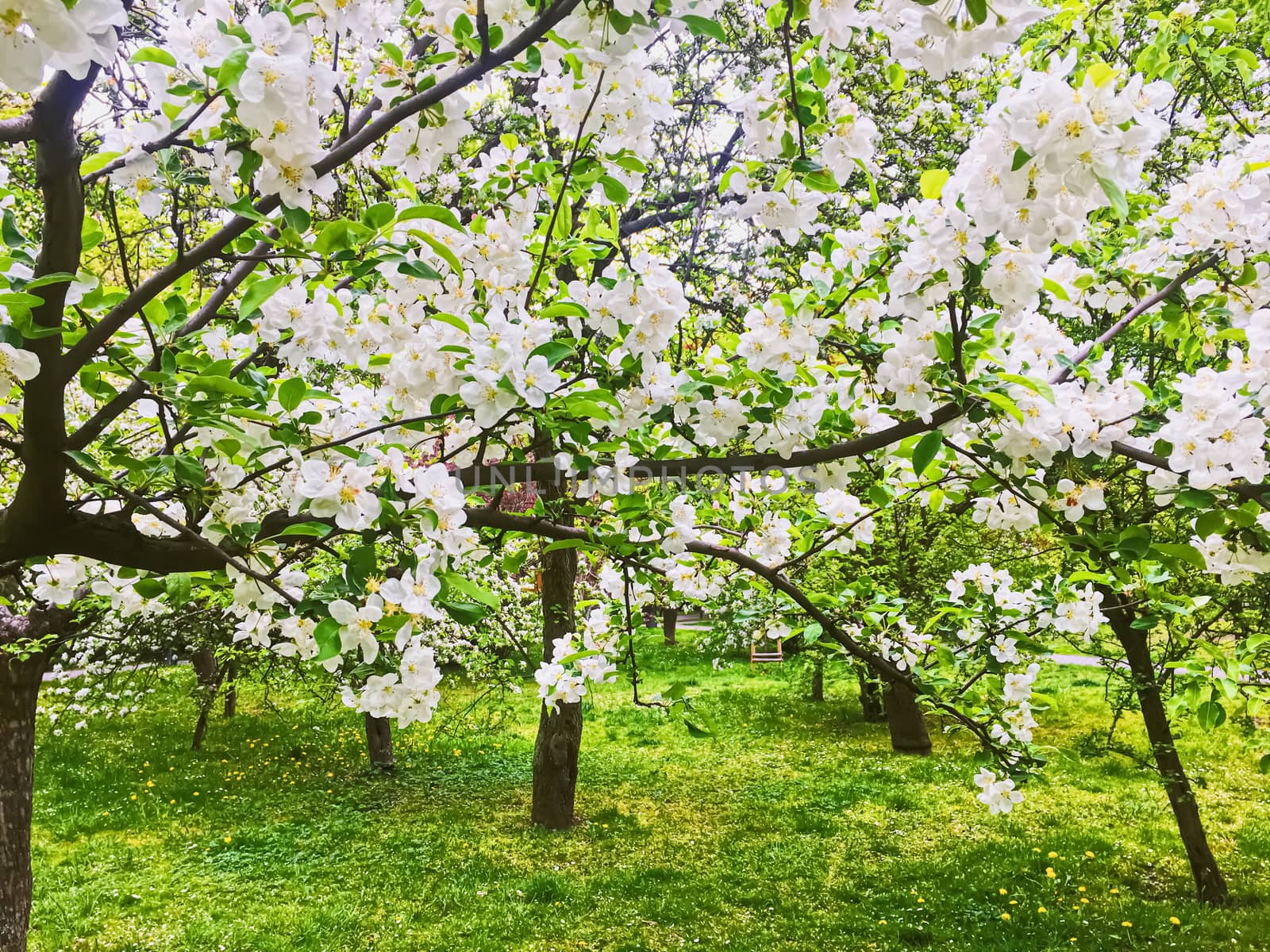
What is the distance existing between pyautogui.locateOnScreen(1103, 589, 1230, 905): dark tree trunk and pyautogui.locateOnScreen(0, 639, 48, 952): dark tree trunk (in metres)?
6.25

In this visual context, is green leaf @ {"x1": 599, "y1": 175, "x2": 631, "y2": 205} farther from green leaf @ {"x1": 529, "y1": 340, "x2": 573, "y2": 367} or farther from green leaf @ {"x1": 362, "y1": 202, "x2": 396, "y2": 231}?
green leaf @ {"x1": 362, "y1": 202, "x2": 396, "y2": 231}

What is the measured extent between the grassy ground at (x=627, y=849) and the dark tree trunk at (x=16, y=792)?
2.18 feet

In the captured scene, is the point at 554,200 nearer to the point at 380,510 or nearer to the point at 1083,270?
the point at 380,510

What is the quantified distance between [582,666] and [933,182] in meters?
2.28

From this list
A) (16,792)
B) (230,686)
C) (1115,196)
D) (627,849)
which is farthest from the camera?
(230,686)

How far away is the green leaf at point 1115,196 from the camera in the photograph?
43.0 inches

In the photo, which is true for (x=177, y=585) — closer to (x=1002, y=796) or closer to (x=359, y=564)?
(x=359, y=564)

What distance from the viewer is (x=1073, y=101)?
1130 millimetres

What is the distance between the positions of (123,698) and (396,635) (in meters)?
5.91

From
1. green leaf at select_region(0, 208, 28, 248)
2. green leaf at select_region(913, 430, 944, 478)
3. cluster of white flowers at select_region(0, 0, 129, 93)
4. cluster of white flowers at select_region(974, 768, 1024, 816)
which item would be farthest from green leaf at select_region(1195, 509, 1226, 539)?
green leaf at select_region(0, 208, 28, 248)

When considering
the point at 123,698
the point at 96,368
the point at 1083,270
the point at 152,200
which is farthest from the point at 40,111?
the point at 123,698

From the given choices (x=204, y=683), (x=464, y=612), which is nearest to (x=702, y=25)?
(x=464, y=612)

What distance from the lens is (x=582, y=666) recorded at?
10.4 ft

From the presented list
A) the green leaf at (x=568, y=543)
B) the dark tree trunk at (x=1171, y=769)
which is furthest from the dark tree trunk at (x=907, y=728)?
the green leaf at (x=568, y=543)
